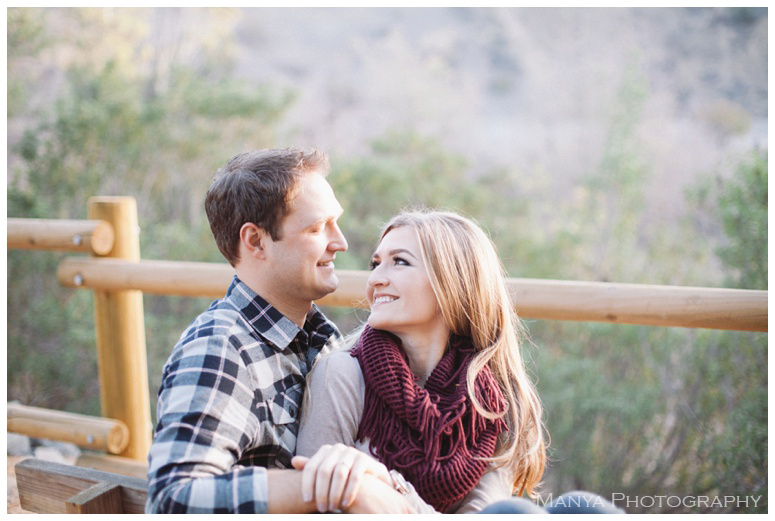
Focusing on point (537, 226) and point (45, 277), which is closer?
point (45, 277)

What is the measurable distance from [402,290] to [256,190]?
15.9 inches

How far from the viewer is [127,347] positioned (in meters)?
2.91

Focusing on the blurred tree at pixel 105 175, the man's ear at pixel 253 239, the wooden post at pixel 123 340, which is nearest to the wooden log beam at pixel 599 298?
the wooden post at pixel 123 340

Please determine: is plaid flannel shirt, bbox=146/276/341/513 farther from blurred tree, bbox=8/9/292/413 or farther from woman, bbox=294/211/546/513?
blurred tree, bbox=8/9/292/413

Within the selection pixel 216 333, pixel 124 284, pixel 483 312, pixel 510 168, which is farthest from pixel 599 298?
pixel 510 168

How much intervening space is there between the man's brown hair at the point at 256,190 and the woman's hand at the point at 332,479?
0.54m

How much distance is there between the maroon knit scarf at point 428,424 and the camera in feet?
4.82

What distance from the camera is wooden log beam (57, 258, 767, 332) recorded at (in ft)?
6.82

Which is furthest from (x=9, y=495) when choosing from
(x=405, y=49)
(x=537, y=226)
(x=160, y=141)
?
(x=405, y=49)

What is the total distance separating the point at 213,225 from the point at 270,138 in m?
5.44

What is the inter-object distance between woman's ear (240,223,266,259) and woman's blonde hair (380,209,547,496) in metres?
0.33

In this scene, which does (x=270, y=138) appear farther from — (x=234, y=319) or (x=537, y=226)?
(x=234, y=319)

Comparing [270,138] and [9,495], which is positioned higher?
[270,138]

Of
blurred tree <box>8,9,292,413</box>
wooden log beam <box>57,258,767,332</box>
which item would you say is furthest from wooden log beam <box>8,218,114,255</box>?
blurred tree <box>8,9,292,413</box>
